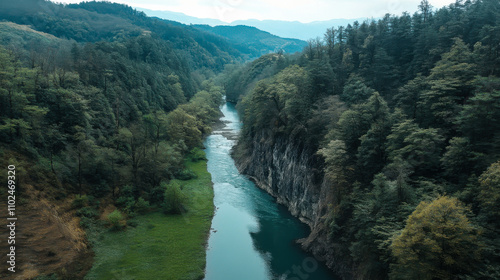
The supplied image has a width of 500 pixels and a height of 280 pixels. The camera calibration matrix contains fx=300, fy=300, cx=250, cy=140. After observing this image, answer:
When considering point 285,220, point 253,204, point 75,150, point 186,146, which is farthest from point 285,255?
point 186,146

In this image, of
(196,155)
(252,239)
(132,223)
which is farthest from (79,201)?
(196,155)

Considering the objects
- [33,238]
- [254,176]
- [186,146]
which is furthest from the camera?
[186,146]

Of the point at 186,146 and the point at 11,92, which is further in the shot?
the point at 186,146

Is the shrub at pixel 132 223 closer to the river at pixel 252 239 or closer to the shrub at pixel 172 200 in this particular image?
the shrub at pixel 172 200

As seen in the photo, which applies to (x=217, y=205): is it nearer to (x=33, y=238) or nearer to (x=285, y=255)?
(x=285, y=255)

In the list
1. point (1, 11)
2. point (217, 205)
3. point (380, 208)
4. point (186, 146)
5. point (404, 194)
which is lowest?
point (217, 205)

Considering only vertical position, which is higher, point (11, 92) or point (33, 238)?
point (11, 92)

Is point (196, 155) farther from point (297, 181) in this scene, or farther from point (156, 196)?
point (297, 181)

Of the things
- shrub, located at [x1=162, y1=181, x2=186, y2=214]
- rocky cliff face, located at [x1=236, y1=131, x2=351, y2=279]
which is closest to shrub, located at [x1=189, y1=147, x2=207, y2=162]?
rocky cliff face, located at [x1=236, y1=131, x2=351, y2=279]
